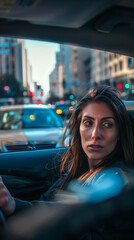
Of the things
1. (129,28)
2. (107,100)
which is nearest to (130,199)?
(107,100)

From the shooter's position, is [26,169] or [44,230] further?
[26,169]

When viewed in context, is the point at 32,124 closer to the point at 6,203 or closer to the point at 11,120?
the point at 11,120

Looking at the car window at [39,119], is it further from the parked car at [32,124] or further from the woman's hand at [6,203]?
the woman's hand at [6,203]

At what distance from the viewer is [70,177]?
175 centimetres

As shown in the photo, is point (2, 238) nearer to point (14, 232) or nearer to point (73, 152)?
point (14, 232)

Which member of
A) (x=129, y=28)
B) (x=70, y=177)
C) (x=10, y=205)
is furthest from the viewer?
(x=129, y=28)

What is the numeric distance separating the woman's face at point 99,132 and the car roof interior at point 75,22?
1.27 m

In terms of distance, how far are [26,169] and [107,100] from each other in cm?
109

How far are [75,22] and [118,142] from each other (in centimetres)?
183

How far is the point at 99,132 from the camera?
4.98 feet

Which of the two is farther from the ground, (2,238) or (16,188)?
(2,238)

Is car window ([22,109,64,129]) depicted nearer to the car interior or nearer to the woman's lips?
the car interior

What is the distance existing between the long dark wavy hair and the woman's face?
29 mm

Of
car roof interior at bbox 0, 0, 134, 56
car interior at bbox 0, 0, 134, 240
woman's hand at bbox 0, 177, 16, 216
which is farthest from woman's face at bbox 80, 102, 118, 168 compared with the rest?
car roof interior at bbox 0, 0, 134, 56
